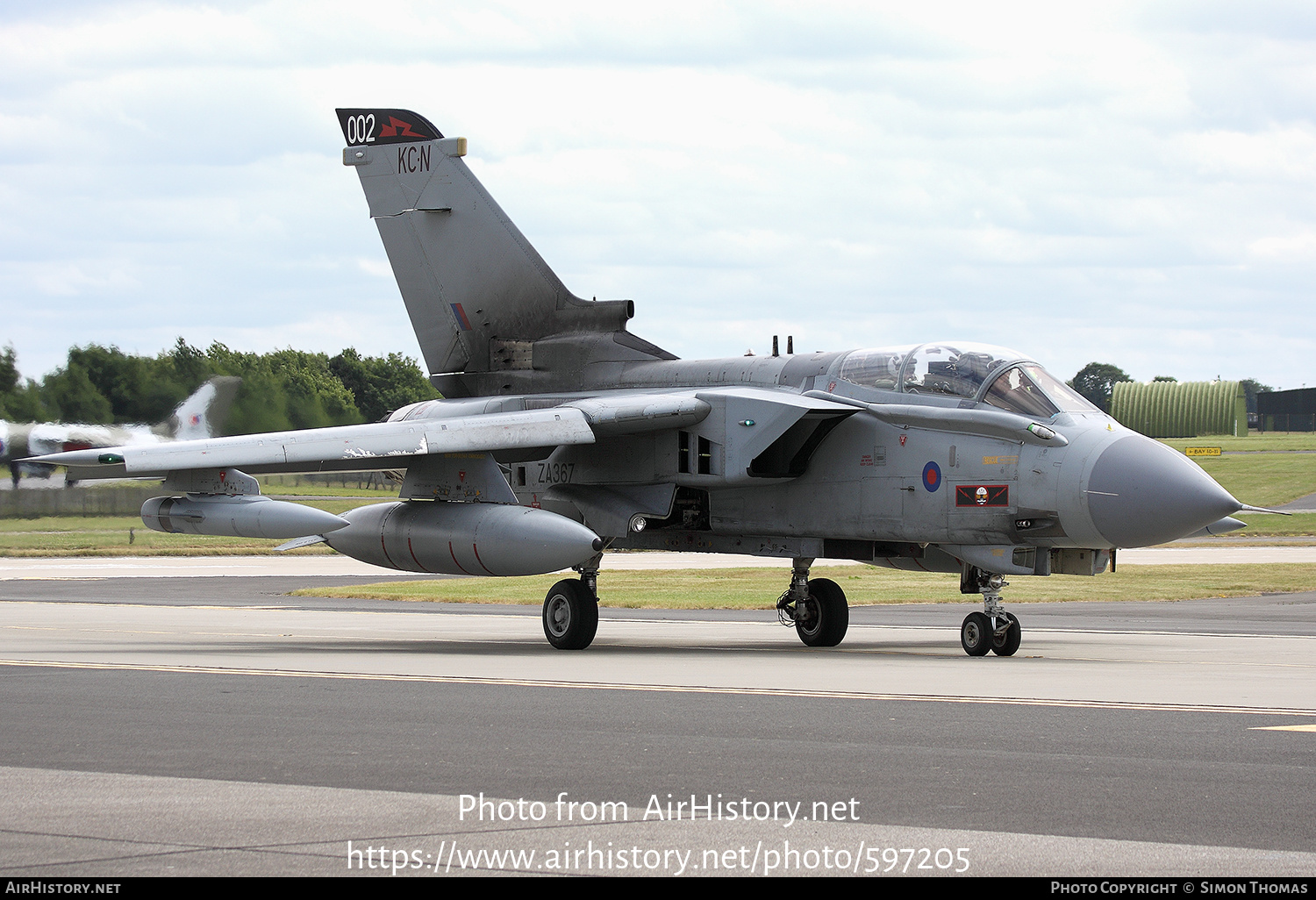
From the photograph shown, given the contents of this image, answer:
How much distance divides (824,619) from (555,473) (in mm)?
3578

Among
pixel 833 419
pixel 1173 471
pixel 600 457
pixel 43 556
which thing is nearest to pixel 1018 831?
pixel 1173 471

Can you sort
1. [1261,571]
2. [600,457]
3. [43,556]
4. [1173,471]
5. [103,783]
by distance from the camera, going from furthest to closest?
[43,556] < [1261,571] < [600,457] < [1173,471] < [103,783]

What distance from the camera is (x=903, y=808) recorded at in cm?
676

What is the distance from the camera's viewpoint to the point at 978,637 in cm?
1506

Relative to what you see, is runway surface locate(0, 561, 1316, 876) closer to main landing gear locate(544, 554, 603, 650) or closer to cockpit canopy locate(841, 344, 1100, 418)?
main landing gear locate(544, 554, 603, 650)

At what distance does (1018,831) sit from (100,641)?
547 inches

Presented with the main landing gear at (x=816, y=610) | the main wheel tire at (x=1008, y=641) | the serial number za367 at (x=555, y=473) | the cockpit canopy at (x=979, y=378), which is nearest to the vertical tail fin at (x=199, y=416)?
the serial number za367 at (x=555, y=473)

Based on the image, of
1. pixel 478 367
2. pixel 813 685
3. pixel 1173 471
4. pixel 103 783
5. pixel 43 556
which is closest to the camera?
pixel 103 783

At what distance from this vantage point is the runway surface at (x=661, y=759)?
5.85 meters

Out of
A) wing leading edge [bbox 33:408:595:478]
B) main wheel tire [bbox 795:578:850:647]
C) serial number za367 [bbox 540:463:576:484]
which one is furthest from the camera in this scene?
serial number za367 [bbox 540:463:576:484]

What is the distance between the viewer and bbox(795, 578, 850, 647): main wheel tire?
17.3m

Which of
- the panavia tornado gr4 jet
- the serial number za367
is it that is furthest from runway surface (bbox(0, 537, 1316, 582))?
the panavia tornado gr4 jet

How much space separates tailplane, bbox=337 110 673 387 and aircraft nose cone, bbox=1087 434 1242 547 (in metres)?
6.79
